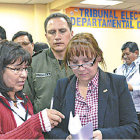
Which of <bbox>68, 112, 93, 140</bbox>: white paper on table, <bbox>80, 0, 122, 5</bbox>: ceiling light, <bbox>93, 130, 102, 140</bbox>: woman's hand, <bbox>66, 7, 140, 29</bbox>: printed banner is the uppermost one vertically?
<bbox>80, 0, 122, 5</bbox>: ceiling light

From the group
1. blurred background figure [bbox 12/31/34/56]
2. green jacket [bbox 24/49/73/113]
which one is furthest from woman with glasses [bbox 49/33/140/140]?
blurred background figure [bbox 12/31/34/56]

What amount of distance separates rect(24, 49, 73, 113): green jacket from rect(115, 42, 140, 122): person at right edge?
1728mm

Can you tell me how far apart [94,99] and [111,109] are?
0.40 feet

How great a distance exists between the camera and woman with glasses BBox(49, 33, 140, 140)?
156 centimetres

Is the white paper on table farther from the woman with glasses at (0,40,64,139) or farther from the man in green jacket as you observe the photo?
the man in green jacket

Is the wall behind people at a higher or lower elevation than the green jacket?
higher

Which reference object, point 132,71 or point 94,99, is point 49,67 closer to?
point 94,99

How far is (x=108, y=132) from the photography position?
1.51 meters

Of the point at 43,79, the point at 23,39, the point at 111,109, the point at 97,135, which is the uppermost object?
the point at 23,39

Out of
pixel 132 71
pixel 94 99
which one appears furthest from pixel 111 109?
pixel 132 71

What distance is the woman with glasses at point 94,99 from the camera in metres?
1.56

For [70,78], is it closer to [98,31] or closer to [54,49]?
[54,49]

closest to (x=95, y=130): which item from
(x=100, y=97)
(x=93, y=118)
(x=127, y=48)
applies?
(x=93, y=118)

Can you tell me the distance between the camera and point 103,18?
9102mm
